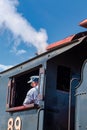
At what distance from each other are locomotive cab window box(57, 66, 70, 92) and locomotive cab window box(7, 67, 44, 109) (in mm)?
738

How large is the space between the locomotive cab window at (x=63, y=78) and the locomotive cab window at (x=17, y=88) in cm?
74

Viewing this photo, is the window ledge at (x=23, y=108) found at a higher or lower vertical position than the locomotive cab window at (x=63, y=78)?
lower

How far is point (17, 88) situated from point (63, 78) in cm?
136

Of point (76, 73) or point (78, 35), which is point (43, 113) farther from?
point (78, 35)

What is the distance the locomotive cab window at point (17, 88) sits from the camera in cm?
697

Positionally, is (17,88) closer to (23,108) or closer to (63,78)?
(23,108)

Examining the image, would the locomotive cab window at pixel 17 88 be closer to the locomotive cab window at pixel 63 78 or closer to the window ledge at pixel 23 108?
the window ledge at pixel 23 108

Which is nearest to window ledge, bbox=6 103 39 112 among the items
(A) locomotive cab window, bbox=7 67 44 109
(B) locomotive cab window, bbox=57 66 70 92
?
(A) locomotive cab window, bbox=7 67 44 109

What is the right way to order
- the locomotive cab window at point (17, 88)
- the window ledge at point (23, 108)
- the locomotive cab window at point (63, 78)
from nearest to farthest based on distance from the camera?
the window ledge at point (23, 108), the locomotive cab window at point (63, 78), the locomotive cab window at point (17, 88)

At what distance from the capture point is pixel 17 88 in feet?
23.8

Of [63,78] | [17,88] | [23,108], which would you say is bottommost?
[23,108]

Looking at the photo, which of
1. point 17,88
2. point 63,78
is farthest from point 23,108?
point 17,88

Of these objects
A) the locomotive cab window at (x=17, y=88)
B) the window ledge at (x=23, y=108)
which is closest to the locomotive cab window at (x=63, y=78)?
the window ledge at (x=23, y=108)

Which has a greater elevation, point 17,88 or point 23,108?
point 17,88
